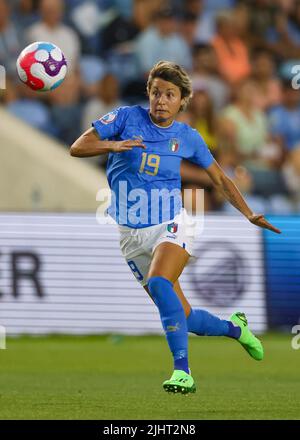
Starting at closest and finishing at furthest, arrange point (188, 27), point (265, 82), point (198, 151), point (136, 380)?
point (198, 151) < point (136, 380) < point (265, 82) < point (188, 27)

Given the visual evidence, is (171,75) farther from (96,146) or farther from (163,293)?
(163,293)

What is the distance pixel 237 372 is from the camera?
10.5 metres

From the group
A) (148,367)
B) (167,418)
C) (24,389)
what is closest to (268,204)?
(148,367)

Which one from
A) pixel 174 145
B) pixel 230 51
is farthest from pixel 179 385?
pixel 230 51

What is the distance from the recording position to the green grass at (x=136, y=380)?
7.39 m

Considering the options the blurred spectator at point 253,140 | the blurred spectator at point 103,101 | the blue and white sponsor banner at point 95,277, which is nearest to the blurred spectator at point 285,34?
the blurred spectator at point 253,140

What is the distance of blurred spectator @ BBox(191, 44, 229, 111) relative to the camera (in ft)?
53.9

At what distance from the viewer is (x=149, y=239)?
27.4 feet

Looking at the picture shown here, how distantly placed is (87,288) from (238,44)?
16.0 feet

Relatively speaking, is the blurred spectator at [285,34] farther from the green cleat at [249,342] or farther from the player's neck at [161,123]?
the player's neck at [161,123]

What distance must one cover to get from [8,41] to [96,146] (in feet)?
26.8

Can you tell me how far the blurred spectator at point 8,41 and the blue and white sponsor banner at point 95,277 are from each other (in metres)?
2.68

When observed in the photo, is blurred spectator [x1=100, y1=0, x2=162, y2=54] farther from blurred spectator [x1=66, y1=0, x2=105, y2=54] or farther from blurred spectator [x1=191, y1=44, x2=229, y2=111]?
blurred spectator [x1=191, y1=44, x2=229, y2=111]

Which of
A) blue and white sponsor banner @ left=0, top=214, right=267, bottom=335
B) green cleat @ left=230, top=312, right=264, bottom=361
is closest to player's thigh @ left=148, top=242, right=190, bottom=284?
green cleat @ left=230, top=312, right=264, bottom=361
